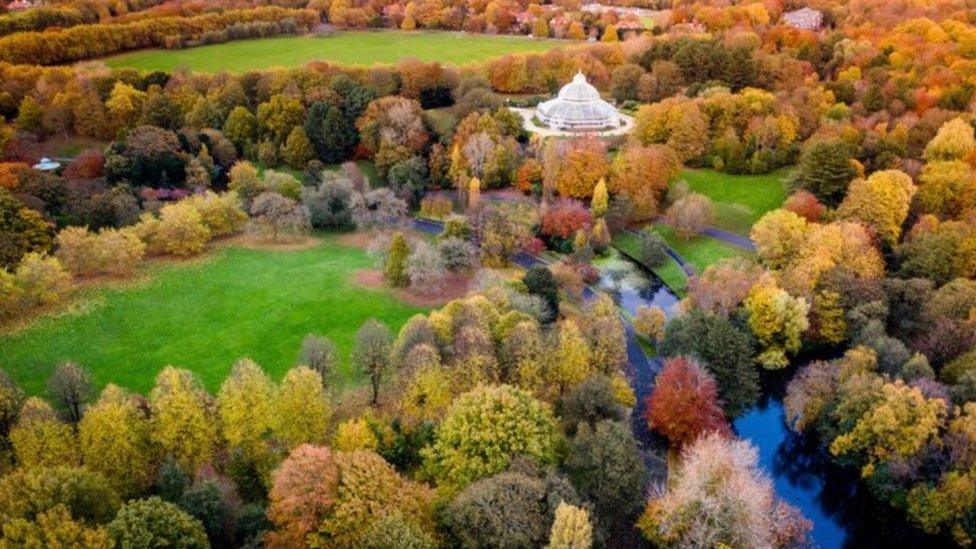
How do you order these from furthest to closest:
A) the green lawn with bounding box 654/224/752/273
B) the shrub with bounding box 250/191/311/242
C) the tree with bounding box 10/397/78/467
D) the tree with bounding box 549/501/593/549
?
the shrub with bounding box 250/191/311/242, the green lawn with bounding box 654/224/752/273, the tree with bounding box 10/397/78/467, the tree with bounding box 549/501/593/549

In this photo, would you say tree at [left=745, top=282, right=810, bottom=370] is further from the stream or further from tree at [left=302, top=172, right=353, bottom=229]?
tree at [left=302, top=172, right=353, bottom=229]

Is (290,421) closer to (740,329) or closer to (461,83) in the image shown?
(740,329)

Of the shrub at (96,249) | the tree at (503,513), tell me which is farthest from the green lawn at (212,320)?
the tree at (503,513)

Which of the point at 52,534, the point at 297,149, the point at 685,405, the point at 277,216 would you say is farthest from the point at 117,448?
the point at 297,149

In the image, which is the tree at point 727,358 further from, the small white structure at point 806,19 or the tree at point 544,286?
the small white structure at point 806,19

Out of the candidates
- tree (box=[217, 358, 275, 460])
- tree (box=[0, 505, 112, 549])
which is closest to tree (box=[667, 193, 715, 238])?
tree (box=[217, 358, 275, 460])

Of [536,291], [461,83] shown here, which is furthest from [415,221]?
[461,83]
